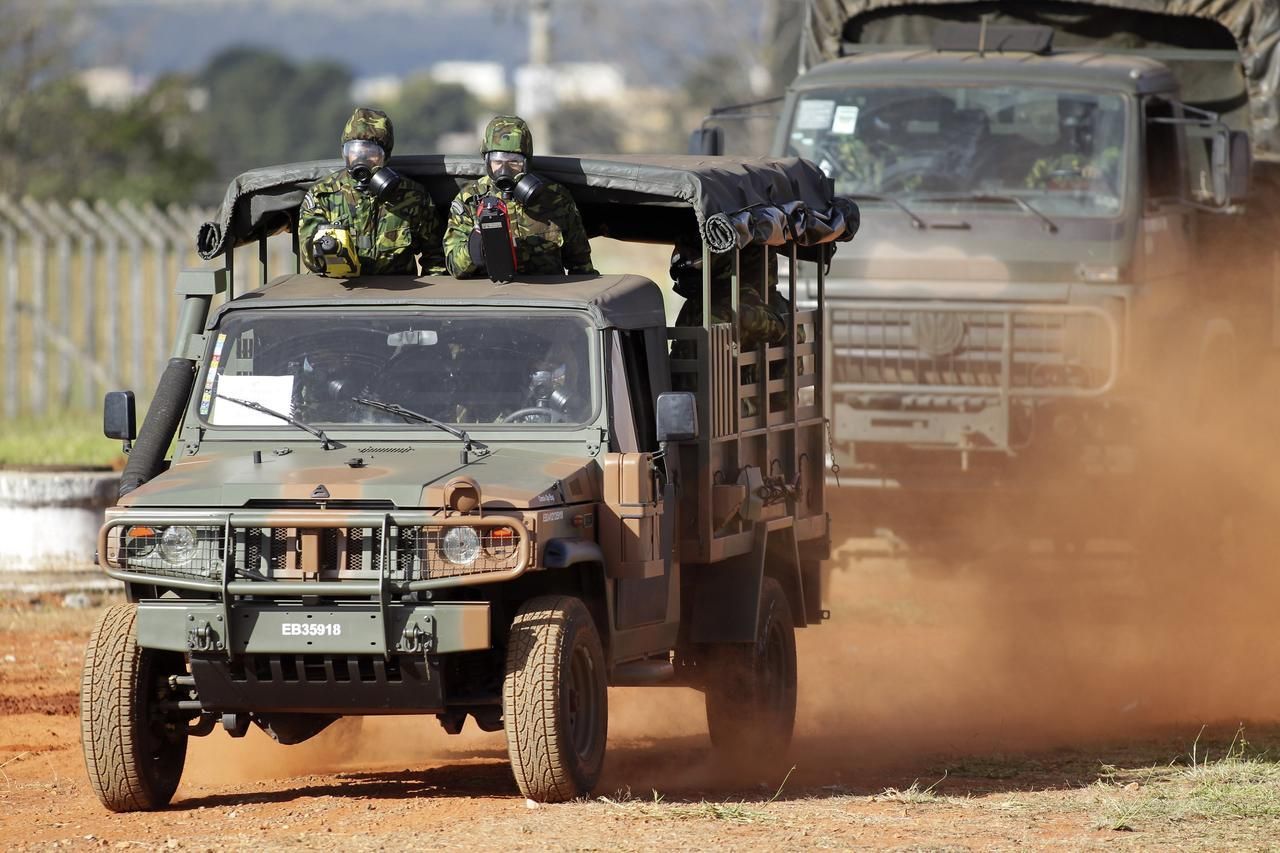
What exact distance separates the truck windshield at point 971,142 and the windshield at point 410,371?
5119 mm

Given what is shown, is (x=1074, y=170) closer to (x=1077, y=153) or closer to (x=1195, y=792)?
(x=1077, y=153)

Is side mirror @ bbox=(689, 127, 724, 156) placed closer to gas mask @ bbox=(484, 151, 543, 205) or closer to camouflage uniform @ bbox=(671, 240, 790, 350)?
camouflage uniform @ bbox=(671, 240, 790, 350)

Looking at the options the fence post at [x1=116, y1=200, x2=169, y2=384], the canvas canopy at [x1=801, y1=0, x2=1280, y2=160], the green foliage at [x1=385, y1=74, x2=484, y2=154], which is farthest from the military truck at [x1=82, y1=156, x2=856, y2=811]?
the green foliage at [x1=385, y1=74, x2=484, y2=154]

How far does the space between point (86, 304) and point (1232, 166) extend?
11139 mm

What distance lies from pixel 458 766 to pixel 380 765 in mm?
340

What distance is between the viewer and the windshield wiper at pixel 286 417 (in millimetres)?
8363

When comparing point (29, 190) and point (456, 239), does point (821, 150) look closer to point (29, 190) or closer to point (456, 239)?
point (456, 239)

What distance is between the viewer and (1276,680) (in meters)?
12.2

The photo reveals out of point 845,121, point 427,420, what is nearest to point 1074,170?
point 845,121

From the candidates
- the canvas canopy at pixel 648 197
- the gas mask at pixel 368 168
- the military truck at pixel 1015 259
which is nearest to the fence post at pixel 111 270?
the military truck at pixel 1015 259

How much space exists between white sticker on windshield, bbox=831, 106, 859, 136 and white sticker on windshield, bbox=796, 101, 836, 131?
0.04 m

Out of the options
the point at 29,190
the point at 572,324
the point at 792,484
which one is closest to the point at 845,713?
the point at 792,484

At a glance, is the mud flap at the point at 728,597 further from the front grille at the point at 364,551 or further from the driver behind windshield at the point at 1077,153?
the driver behind windshield at the point at 1077,153

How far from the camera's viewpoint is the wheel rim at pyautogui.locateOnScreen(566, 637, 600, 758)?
26.3ft
